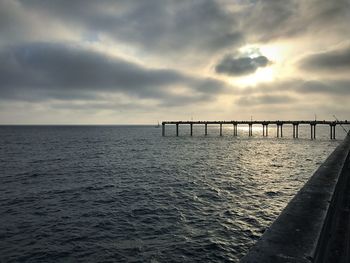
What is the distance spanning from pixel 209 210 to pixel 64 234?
8247mm

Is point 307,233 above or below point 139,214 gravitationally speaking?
above

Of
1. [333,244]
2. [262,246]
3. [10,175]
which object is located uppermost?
[262,246]

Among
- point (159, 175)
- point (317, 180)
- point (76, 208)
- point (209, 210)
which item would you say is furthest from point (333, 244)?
point (159, 175)

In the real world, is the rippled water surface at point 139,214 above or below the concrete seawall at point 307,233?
below

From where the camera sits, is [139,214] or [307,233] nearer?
[307,233]

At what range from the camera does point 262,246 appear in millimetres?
4113

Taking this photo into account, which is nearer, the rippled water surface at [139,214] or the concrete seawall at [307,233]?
the concrete seawall at [307,233]

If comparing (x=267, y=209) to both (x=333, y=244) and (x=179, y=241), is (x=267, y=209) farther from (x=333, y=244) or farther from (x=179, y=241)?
(x=333, y=244)

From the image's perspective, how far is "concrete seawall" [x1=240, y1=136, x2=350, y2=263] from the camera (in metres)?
3.80

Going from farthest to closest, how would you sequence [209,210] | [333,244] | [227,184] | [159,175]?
1. [159,175]
2. [227,184]
3. [209,210]
4. [333,244]

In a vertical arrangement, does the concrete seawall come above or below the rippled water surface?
above

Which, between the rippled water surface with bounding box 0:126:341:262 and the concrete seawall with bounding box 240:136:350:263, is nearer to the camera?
the concrete seawall with bounding box 240:136:350:263

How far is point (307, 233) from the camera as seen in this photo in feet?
14.5

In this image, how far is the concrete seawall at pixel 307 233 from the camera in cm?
380
